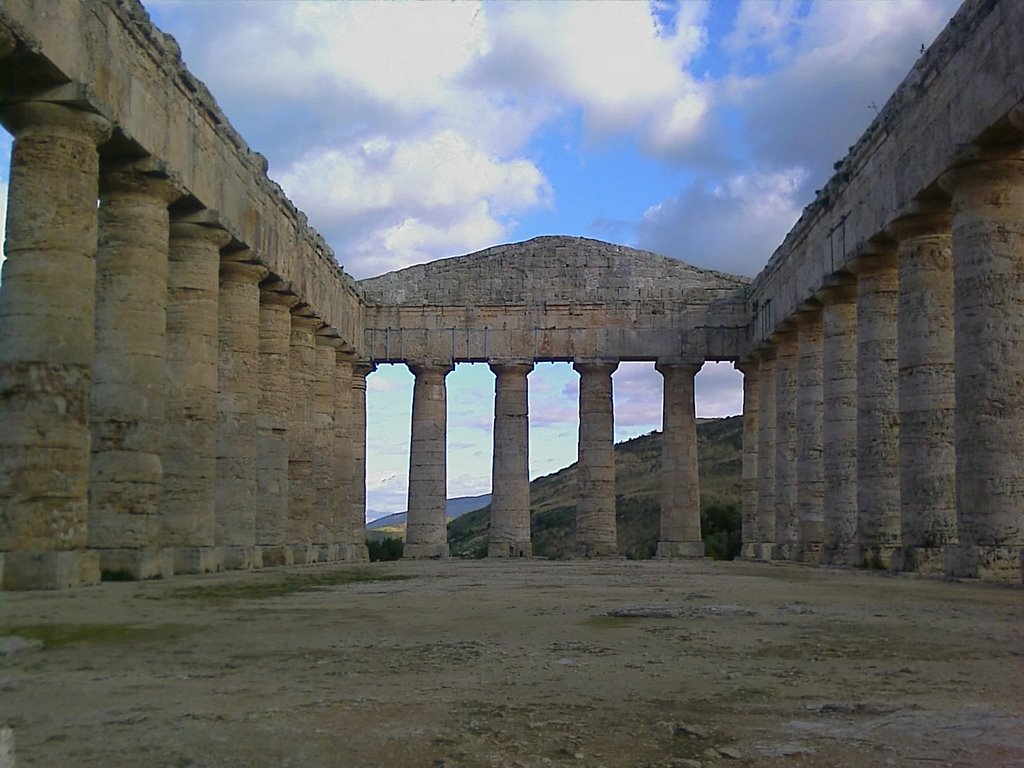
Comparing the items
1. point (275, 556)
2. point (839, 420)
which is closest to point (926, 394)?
point (839, 420)

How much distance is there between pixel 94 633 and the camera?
811 centimetres

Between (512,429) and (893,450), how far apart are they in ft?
53.1

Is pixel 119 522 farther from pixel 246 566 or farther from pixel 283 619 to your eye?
pixel 283 619

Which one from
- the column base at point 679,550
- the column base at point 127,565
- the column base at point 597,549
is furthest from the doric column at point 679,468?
the column base at point 127,565

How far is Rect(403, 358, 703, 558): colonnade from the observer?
35.5m

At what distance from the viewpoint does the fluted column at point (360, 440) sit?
3525 centimetres

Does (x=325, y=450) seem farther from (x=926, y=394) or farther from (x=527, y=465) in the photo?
(x=926, y=394)

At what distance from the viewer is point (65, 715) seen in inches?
191

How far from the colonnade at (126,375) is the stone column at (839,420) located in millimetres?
12861

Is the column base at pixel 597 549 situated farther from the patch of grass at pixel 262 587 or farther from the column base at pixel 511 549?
the patch of grass at pixel 262 587

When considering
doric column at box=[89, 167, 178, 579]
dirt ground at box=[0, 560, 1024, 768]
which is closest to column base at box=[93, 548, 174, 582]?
doric column at box=[89, 167, 178, 579]

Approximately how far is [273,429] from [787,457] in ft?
47.0

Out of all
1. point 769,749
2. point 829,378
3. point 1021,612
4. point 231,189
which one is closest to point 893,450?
point 829,378

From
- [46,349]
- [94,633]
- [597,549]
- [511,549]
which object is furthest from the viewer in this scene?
[597,549]
